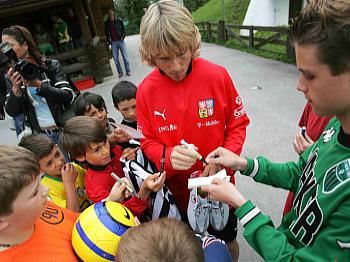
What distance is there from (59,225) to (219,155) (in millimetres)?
924

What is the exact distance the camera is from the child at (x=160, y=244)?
98 centimetres

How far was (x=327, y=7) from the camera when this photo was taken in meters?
0.94

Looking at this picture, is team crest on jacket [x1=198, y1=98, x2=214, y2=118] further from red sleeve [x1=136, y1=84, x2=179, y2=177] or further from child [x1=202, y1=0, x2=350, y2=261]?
child [x1=202, y1=0, x2=350, y2=261]

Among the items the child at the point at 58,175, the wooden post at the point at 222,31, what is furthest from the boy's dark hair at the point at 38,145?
the wooden post at the point at 222,31

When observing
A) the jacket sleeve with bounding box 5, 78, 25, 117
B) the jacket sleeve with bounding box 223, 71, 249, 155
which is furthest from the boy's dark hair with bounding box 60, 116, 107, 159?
the jacket sleeve with bounding box 5, 78, 25, 117

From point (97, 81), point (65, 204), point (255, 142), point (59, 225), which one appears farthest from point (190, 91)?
point (97, 81)

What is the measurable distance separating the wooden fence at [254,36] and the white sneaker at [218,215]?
6.49 m

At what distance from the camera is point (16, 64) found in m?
2.60

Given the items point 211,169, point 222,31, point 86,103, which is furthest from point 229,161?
point 222,31

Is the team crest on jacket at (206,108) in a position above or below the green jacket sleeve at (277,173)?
above

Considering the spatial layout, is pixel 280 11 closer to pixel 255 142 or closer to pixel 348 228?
Answer: pixel 255 142

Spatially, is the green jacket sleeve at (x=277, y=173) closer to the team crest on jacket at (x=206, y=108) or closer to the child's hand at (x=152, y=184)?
the team crest on jacket at (x=206, y=108)

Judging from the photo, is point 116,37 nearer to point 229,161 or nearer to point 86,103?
point 86,103

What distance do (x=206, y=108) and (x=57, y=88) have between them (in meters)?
1.79
